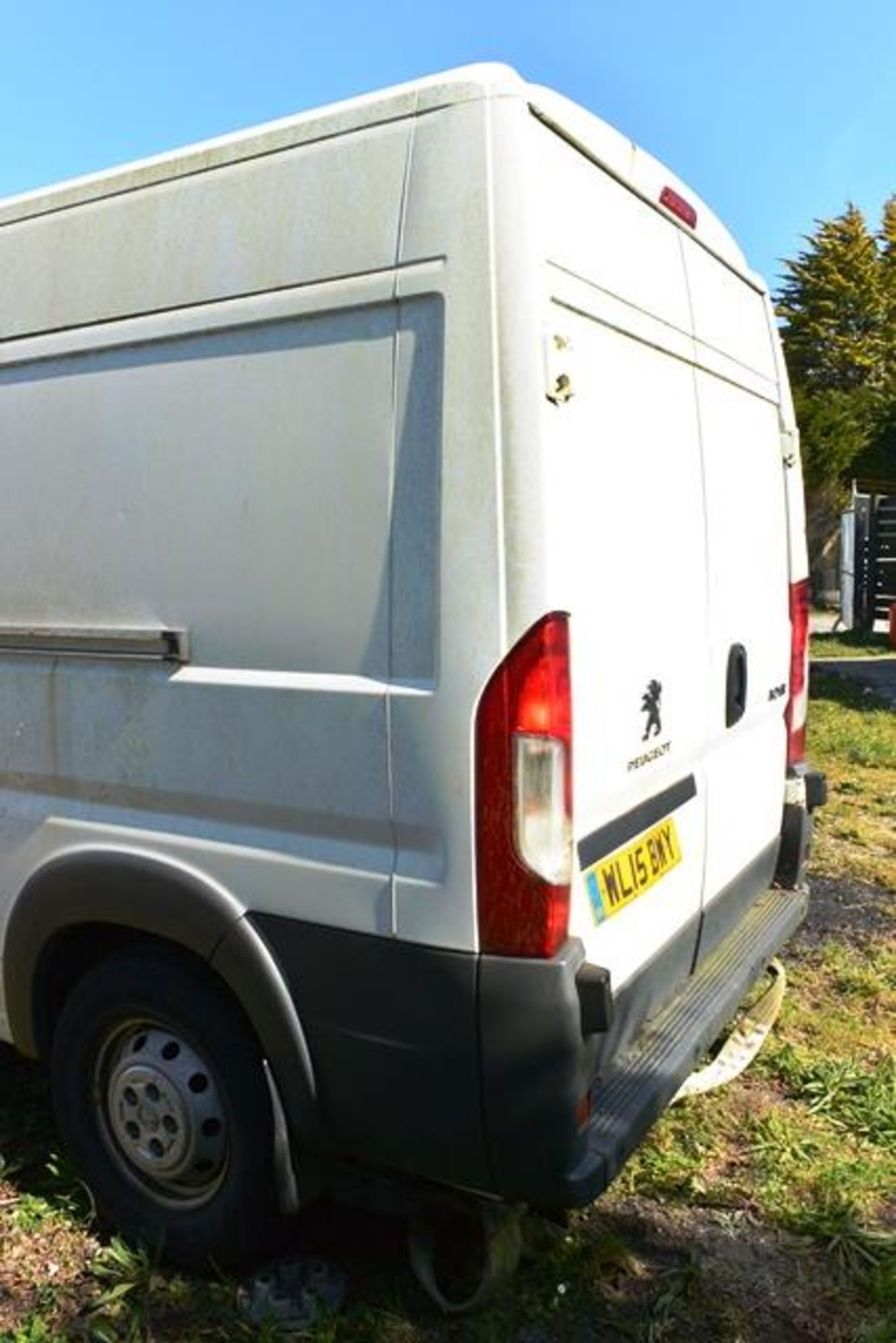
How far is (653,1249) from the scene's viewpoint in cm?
279

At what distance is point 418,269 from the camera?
7.12 feet

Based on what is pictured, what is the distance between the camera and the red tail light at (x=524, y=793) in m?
2.14

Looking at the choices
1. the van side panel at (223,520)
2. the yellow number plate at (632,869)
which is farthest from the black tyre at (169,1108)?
the yellow number plate at (632,869)

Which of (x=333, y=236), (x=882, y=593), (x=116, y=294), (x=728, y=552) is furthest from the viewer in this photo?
(x=882, y=593)

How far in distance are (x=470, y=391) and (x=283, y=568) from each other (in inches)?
21.3

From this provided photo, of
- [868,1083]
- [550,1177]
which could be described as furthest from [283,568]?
[868,1083]

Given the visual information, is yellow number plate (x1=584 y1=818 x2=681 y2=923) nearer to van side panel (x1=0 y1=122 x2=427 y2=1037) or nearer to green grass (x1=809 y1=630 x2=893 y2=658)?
van side panel (x1=0 y1=122 x2=427 y2=1037)

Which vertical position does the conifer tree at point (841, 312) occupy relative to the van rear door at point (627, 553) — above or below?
above

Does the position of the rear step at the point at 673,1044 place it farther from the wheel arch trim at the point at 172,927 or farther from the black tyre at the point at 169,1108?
the black tyre at the point at 169,1108

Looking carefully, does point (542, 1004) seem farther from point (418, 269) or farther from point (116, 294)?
point (116, 294)

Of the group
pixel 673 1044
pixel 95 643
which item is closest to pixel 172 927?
pixel 95 643

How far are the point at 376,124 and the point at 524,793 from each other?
4.37ft

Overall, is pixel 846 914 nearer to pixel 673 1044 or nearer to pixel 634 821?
pixel 673 1044

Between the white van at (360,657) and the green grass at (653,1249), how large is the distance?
0.18 metres
